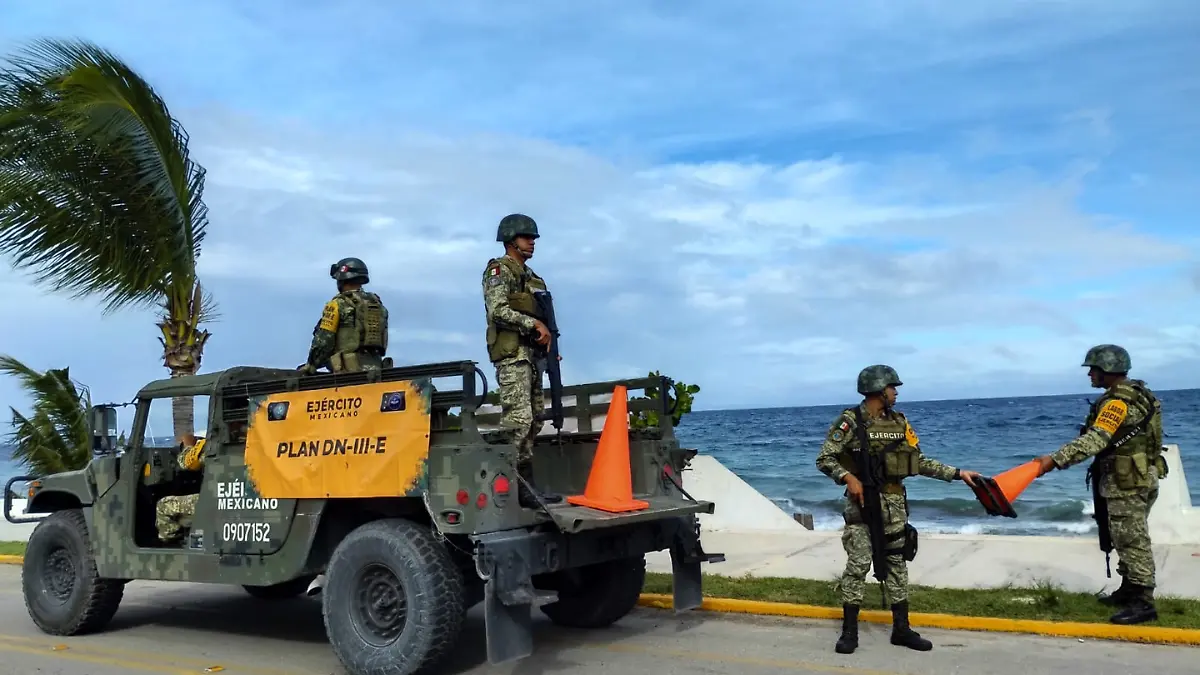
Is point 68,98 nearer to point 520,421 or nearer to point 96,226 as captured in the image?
point 96,226

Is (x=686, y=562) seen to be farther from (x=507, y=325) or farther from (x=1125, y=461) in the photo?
(x=1125, y=461)

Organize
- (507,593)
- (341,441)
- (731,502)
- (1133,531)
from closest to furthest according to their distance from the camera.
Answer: (507,593) < (341,441) < (1133,531) < (731,502)

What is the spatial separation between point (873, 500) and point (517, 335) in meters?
2.47

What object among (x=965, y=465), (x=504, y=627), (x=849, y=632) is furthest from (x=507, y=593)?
(x=965, y=465)

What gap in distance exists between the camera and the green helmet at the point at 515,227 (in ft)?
23.2

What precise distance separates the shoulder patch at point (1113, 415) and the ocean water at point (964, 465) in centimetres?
89

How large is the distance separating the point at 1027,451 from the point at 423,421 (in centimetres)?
3724

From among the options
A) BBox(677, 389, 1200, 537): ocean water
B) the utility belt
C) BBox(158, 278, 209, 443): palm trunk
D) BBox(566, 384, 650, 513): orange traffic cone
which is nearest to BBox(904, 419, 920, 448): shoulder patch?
BBox(566, 384, 650, 513): orange traffic cone

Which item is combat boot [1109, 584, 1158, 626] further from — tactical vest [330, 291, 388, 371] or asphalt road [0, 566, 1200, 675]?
tactical vest [330, 291, 388, 371]

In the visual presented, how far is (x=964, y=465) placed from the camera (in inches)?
1393

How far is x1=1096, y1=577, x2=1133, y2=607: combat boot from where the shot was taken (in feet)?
23.7

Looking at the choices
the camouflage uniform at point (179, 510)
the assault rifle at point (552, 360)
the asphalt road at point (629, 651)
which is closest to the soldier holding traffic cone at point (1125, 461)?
the asphalt road at point (629, 651)

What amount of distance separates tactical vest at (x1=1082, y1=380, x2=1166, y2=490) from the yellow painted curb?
967mm

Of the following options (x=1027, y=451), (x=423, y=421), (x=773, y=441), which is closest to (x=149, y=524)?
(x=423, y=421)
